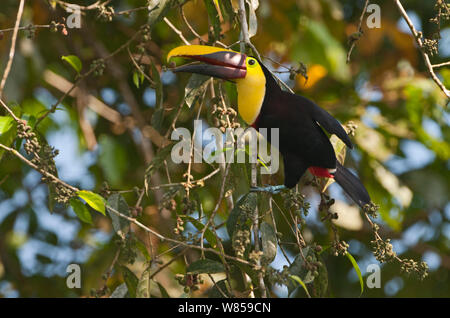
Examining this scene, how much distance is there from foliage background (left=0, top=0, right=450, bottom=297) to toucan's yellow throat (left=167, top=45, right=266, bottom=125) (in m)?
1.42

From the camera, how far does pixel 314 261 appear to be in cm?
220

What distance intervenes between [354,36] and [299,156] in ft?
1.69

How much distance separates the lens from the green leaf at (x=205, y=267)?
7.18ft

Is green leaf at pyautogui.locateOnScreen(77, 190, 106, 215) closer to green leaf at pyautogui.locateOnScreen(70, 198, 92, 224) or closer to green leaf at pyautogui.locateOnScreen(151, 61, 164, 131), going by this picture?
green leaf at pyautogui.locateOnScreen(70, 198, 92, 224)

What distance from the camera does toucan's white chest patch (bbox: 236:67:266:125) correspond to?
242 centimetres

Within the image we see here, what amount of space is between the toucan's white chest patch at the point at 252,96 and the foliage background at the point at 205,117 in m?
1.41

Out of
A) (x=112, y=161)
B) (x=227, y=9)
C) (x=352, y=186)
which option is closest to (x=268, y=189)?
(x=352, y=186)

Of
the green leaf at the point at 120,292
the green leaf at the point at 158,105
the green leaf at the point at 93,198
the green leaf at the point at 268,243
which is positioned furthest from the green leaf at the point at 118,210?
the green leaf at the point at 268,243

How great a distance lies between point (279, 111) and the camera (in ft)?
7.97

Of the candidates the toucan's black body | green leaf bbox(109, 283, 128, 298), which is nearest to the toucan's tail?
the toucan's black body

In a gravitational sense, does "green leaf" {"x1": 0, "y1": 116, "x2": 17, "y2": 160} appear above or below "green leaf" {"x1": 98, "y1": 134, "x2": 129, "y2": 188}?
below

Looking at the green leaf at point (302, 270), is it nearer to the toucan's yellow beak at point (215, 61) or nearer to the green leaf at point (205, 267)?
the green leaf at point (205, 267)

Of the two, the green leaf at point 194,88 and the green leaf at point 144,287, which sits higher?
the green leaf at point 194,88

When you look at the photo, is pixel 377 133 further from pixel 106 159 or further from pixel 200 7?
pixel 106 159
